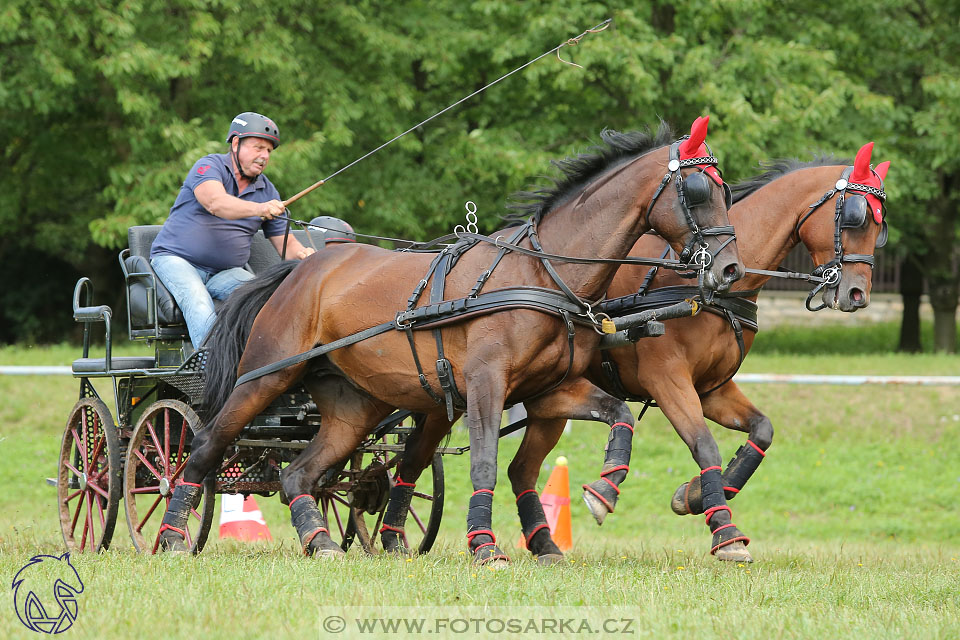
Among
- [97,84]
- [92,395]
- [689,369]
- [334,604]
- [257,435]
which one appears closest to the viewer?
[334,604]

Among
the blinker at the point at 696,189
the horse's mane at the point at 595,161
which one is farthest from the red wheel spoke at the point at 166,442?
the blinker at the point at 696,189

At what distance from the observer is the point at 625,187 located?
5891 mm

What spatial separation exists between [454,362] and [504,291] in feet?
1.58

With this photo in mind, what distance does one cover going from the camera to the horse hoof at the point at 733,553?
236 inches

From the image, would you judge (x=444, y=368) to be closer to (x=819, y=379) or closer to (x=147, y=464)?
(x=147, y=464)

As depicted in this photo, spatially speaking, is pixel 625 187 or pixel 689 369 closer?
pixel 625 187

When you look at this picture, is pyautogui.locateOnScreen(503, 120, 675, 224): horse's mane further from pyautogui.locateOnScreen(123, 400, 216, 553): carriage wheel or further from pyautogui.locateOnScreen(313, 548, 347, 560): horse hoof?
pyautogui.locateOnScreen(123, 400, 216, 553): carriage wheel

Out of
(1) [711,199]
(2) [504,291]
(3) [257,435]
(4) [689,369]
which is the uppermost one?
(1) [711,199]

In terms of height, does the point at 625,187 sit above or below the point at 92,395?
above

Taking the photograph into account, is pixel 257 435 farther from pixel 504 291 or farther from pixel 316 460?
pixel 504 291

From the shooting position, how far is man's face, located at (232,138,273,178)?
7320 millimetres

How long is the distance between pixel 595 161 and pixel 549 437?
1616 mm

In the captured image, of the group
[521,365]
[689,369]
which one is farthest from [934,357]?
[521,365]

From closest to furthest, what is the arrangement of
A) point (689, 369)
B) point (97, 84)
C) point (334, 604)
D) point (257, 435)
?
point (334, 604)
point (689, 369)
point (257, 435)
point (97, 84)
